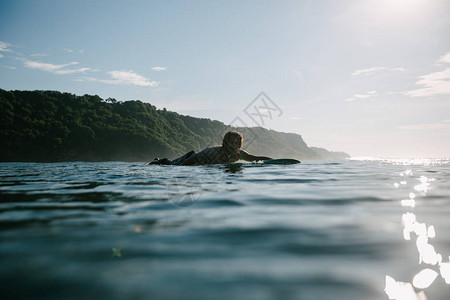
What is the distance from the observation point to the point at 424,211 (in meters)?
2.68

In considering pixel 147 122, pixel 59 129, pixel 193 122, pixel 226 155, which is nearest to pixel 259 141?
pixel 193 122

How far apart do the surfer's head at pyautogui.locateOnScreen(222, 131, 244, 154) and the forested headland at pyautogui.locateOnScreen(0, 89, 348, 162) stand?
69.3m

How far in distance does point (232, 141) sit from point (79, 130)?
258 ft

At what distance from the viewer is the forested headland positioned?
6594 centimetres

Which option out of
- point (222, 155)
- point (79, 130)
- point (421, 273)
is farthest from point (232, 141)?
point (79, 130)

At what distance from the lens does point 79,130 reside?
7594 cm

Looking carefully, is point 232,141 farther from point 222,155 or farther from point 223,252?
point 223,252

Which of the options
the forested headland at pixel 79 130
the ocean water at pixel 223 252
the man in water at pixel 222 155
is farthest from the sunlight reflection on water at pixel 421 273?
the forested headland at pixel 79 130

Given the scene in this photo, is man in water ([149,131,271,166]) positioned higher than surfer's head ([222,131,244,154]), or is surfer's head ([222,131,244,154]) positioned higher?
surfer's head ([222,131,244,154])

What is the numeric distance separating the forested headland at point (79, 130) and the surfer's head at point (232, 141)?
69258mm

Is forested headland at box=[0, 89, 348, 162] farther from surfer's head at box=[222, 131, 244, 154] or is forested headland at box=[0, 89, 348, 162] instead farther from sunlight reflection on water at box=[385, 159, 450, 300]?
sunlight reflection on water at box=[385, 159, 450, 300]

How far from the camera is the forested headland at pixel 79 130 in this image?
65938 mm

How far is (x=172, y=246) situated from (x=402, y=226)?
A: 1782mm


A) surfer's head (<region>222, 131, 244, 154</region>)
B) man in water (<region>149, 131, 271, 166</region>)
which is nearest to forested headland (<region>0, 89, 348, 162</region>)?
man in water (<region>149, 131, 271, 166</region>)
